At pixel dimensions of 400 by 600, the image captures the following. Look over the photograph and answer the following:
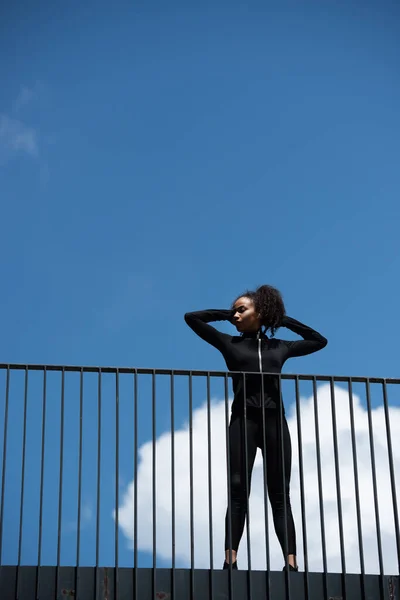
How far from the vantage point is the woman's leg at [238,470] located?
857cm

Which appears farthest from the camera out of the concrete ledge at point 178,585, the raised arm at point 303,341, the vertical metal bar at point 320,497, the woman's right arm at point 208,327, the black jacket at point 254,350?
the raised arm at point 303,341

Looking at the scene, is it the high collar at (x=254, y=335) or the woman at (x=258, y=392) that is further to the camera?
the high collar at (x=254, y=335)

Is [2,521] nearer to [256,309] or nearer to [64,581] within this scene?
[64,581]

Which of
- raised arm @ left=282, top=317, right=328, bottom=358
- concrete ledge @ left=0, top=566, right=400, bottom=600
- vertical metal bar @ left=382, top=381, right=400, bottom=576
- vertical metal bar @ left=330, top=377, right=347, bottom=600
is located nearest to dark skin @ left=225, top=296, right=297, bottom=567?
raised arm @ left=282, top=317, right=328, bottom=358

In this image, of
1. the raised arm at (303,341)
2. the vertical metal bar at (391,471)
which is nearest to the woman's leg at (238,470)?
the raised arm at (303,341)

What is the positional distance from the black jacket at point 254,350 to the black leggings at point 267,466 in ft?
0.41

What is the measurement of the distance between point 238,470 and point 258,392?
0.57 metres

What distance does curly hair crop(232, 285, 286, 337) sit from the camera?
9414 millimetres

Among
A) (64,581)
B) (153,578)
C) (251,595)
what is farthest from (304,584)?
(64,581)

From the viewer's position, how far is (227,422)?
8.79m

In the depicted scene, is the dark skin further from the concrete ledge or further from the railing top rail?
the concrete ledge

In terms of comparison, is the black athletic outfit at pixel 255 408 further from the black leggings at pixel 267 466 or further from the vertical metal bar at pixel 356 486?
the vertical metal bar at pixel 356 486

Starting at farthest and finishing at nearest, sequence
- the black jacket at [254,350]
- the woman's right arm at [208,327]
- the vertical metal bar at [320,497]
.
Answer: the woman's right arm at [208,327] → the black jacket at [254,350] → the vertical metal bar at [320,497]

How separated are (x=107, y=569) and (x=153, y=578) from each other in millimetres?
297
